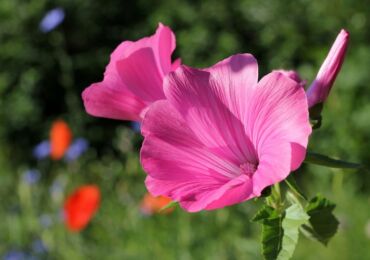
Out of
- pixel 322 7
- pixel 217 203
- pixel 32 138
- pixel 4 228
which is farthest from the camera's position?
pixel 32 138

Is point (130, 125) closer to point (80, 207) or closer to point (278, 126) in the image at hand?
point (80, 207)

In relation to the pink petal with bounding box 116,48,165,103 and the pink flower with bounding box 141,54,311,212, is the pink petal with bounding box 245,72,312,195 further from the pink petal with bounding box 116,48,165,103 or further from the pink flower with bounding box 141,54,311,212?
the pink petal with bounding box 116,48,165,103

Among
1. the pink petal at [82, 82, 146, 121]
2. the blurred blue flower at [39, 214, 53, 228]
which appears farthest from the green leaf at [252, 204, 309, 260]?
the blurred blue flower at [39, 214, 53, 228]

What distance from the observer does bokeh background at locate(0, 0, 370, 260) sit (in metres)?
3.36

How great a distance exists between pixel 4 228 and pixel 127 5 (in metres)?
2.91

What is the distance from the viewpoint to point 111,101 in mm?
1054

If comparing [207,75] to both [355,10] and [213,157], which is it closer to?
[213,157]

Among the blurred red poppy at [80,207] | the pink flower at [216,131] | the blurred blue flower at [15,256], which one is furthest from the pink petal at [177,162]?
the blurred blue flower at [15,256]

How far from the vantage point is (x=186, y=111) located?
3.01ft

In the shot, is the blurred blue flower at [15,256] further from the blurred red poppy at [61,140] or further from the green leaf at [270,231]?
the green leaf at [270,231]

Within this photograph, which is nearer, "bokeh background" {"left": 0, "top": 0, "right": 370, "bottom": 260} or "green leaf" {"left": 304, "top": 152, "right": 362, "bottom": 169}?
"green leaf" {"left": 304, "top": 152, "right": 362, "bottom": 169}

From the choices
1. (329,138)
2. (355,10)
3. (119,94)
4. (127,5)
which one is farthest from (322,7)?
(119,94)

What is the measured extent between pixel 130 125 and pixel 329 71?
4.69m

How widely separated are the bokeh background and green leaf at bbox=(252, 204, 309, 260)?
1.84 metres
